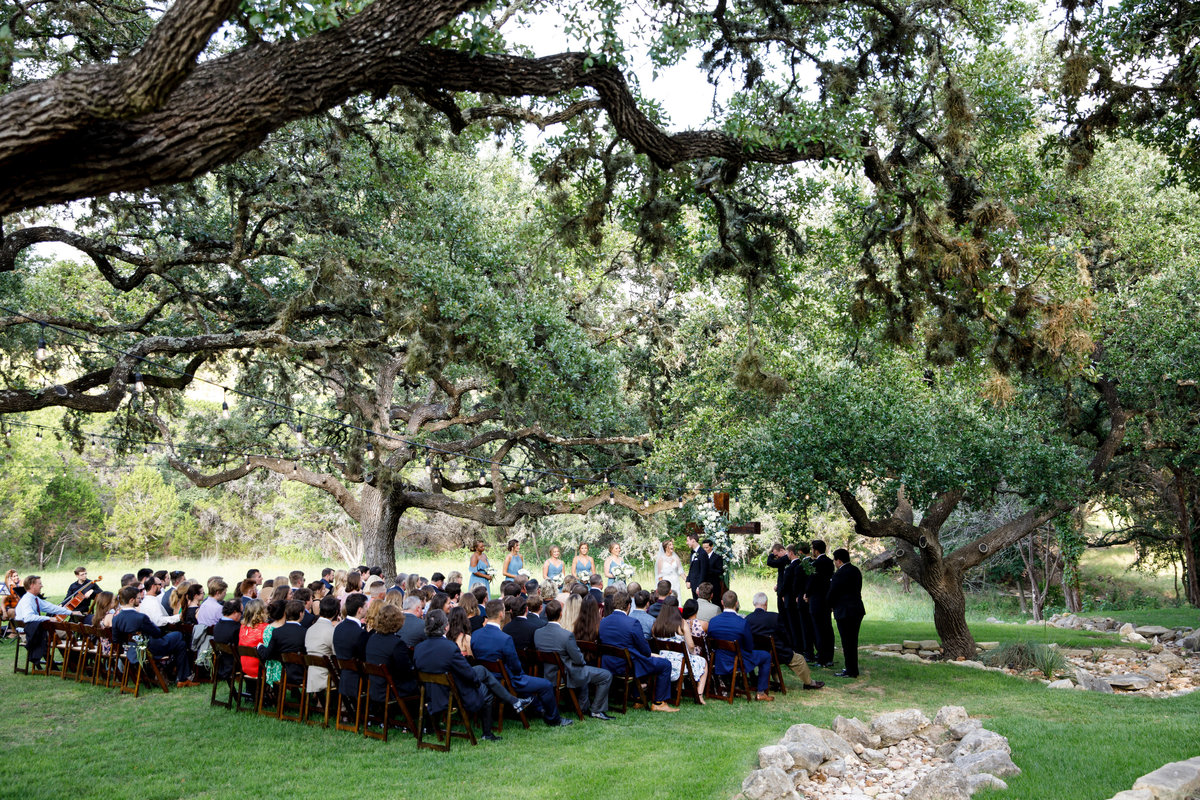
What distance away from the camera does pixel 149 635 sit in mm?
8578

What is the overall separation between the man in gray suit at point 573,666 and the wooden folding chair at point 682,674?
79 centimetres

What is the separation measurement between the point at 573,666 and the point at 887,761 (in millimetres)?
2818

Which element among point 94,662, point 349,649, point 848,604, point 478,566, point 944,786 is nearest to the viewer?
point 944,786

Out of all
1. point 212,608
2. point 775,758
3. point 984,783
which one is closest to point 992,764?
point 984,783

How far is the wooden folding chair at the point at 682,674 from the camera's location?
8.34 metres

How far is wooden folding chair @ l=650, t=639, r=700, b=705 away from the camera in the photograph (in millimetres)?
8336

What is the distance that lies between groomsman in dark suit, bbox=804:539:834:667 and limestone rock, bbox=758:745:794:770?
528 centimetres

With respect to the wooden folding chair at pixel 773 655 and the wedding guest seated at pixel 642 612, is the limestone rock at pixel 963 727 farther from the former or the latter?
the wedding guest seated at pixel 642 612

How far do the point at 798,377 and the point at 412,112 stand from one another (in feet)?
20.6

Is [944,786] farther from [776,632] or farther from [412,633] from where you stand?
[412,633]

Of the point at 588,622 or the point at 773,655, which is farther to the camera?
the point at 773,655

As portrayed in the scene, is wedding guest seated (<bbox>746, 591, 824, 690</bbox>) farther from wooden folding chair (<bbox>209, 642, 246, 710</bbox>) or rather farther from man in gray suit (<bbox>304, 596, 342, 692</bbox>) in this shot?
wooden folding chair (<bbox>209, 642, 246, 710</bbox>)

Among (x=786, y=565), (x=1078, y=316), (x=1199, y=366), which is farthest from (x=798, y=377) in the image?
(x=1199, y=366)

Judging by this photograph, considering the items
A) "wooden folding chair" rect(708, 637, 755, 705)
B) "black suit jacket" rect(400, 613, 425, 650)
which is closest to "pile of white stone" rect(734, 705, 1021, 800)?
"wooden folding chair" rect(708, 637, 755, 705)
